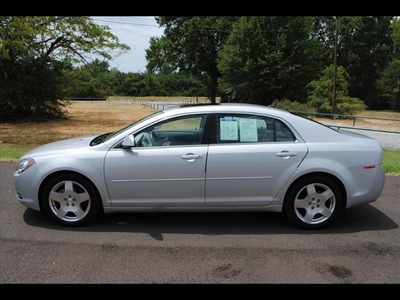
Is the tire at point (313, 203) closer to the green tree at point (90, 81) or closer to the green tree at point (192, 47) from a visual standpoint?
the green tree at point (90, 81)

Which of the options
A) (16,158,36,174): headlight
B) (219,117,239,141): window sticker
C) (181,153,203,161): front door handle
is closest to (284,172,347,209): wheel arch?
(219,117,239,141): window sticker

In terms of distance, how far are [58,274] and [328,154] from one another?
10.4ft

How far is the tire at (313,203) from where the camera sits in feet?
15.3

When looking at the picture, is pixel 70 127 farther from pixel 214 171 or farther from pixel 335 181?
pixel 335 181

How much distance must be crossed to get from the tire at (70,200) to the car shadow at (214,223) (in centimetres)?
12

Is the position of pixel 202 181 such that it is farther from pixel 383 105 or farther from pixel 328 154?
pixel 383 105

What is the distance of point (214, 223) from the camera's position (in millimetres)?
4918

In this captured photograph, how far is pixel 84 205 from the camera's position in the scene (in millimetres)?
4746

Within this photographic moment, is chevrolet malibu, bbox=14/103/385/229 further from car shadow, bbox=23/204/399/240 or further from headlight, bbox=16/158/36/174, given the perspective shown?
car shadow, bbox=23/204/399/240

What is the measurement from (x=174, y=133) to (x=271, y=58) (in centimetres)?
3420

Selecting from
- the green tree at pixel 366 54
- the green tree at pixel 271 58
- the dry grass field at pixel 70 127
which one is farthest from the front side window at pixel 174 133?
the green tree at pixel 366 54

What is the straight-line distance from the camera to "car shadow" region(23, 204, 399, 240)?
4.66 m
